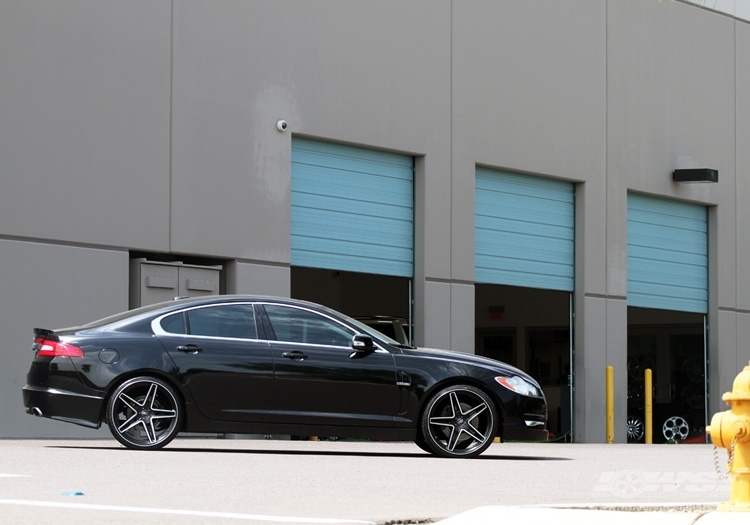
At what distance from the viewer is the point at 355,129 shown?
20172 mm

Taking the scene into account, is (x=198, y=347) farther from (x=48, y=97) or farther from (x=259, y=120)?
(x=259, y=120)

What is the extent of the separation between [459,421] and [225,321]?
2.43 m

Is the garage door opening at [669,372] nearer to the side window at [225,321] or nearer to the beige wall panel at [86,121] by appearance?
the beige wall panel at [86,121]

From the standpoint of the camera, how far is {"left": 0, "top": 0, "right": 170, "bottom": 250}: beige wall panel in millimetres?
16359

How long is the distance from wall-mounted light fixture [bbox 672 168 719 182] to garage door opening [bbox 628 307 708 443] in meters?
3.48

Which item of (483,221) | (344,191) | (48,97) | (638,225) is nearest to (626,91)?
(638,225)

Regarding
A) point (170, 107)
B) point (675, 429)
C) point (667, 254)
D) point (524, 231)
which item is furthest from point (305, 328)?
point (675, 429)

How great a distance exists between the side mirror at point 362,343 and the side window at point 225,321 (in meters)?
0.95

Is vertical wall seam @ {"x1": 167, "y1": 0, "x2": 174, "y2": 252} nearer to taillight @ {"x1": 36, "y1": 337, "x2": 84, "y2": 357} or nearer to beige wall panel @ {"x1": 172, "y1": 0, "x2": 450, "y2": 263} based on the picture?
beige wall panel @ {"x1": 172, "y1": 0, "x2": 450, "y2": 263}

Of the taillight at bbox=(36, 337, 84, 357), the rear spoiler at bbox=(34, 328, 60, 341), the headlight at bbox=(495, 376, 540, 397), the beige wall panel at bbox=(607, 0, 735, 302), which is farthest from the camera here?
the beige wall panel at bbox=(607, 0, 735, 302)

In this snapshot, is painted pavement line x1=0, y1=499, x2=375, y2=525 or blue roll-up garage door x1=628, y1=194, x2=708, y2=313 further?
blue roll-up garage door x1=628, y1=194, x2=708, y2=313

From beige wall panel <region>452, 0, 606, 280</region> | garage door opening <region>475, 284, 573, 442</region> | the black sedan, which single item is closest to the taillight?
A: the black sedan

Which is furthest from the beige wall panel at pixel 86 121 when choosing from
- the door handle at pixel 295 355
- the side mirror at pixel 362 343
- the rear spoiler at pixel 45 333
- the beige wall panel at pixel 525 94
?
the beige wall panel at pixel 525 94

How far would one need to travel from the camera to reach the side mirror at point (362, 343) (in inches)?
512
